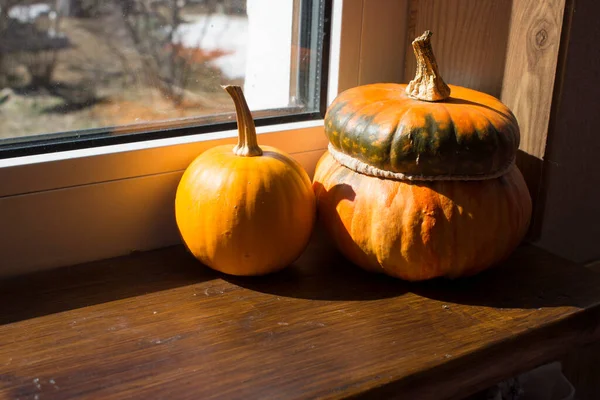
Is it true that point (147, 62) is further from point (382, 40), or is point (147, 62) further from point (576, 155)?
point (576, 155)

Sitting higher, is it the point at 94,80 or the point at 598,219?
the point at 94,80

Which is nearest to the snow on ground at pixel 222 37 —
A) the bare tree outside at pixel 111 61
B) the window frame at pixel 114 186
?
the bare tree outside at pixel 111 61

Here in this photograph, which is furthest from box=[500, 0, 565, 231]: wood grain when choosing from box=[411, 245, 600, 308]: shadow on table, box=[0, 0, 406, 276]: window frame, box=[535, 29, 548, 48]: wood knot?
box=[0, 0, 406, 276]: window frame

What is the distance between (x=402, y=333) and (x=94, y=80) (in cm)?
56

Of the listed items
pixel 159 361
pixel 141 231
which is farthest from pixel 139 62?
pixel 159 361

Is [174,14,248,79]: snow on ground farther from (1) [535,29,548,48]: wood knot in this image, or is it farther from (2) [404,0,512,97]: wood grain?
(1) [535,29,548,48]: wood knot

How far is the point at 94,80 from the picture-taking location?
1.00 metres

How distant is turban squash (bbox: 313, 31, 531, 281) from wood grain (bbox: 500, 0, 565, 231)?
0.13 meters

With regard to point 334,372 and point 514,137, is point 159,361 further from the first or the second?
point 514,137

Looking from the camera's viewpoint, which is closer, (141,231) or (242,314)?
(242,314)

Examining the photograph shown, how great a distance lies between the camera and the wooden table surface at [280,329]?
0.76 metres

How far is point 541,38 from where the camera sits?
1049mm

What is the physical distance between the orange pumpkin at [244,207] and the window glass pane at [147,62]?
0.16m

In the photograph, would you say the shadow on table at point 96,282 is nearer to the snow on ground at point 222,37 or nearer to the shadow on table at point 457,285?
the shadow on table at point 457,285
